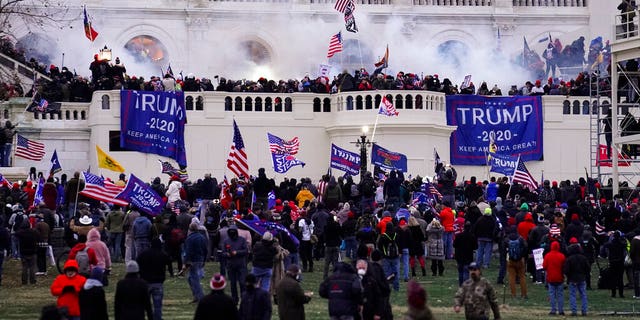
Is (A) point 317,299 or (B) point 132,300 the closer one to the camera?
(B) point 132,300

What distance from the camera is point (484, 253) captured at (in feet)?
137

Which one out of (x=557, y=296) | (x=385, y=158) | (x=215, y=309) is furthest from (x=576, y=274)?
(x=385, y=158)

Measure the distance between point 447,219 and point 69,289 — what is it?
17005mm

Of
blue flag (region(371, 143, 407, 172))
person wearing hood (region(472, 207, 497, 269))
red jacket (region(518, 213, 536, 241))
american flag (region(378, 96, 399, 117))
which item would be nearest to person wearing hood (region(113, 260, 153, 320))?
red jacket (region(518, 213, 536, 241))

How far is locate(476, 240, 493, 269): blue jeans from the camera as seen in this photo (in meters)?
41.1

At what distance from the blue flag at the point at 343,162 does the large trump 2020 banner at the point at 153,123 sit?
733 cm

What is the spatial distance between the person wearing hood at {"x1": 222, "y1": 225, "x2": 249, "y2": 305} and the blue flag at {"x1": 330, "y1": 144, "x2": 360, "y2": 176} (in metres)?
16.5

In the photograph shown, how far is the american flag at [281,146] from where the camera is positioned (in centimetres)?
5084

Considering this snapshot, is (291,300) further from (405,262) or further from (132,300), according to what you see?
(405,262)

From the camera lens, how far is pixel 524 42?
69625 mm

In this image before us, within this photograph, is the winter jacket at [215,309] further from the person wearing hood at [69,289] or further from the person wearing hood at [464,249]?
the person wearing hood at [464,249]

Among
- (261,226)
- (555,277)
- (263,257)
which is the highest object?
(261,226)

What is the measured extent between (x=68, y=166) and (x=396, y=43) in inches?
652

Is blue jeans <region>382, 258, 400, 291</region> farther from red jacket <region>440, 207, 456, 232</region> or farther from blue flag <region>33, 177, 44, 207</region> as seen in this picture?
blue flag <region>33, 177, 44, 207</region>
